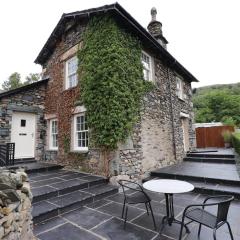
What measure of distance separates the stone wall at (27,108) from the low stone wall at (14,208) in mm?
6404

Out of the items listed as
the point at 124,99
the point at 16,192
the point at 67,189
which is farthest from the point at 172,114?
the point at 16,192

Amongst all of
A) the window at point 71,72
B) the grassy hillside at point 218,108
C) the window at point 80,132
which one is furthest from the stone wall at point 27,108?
the grassy hillside at point 218,108

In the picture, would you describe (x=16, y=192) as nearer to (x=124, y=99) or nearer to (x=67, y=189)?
(x=67, y=189)

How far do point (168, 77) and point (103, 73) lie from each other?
493 cm

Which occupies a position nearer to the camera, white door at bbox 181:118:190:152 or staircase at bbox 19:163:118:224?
staircase at bbox 19:163:118:224

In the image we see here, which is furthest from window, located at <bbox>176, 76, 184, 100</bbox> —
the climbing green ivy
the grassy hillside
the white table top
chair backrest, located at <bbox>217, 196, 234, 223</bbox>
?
the grassy hillside

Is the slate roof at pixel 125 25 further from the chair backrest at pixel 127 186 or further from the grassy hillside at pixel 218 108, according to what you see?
the grassy hillside at pixel 218 108

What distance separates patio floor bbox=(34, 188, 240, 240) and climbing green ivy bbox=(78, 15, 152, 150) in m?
2.18

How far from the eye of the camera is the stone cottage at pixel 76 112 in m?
6.91

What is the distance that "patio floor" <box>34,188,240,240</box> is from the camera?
3256mm

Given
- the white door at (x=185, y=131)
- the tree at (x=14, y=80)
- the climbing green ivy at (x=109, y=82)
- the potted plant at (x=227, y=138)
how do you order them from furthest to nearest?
the tree at (x=14, y=80)
the potted plant at (x=227, y=138)
the white door at (x=185, y=131)
the climbing green ivy at (x=109, y=82)

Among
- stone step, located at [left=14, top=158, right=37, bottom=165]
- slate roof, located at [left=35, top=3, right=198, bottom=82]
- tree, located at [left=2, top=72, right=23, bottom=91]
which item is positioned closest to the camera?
slate roof, located at [left=35, top=3, right=198, bottom=82]

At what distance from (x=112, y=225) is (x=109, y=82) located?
4120mm

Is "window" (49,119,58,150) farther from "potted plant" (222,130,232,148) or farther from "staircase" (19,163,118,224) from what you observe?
"potted plant" (222,130,232,148)
